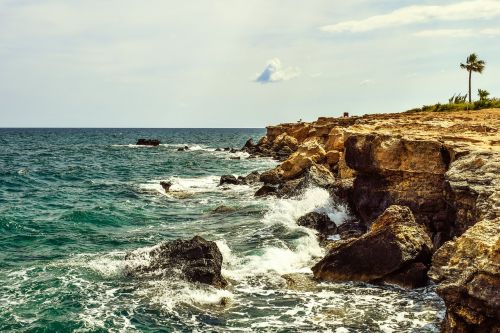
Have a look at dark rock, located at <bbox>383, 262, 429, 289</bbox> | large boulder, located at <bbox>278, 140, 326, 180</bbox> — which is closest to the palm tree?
large boulder, located at <bbox>278, 140, 326, 180</bbox>

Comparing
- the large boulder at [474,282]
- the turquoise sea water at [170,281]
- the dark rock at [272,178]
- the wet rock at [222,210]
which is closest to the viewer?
the large boulder at [474,282]

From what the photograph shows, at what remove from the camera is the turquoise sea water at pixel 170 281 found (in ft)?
41.6

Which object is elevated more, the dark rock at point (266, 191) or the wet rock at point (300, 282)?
the dark rock at point (266, 191)

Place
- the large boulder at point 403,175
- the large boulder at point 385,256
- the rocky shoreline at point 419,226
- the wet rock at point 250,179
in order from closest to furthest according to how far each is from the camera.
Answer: the rocky shoreline at point 419,226 < the large boulder at point 385,256 < the large boulder at point 403,175 < the wet rock at point 250,179

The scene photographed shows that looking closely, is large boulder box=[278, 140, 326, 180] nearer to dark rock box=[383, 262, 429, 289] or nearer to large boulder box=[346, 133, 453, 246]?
large boulder box=[346, 133, 453, 246]

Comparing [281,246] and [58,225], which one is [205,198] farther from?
[281,246]

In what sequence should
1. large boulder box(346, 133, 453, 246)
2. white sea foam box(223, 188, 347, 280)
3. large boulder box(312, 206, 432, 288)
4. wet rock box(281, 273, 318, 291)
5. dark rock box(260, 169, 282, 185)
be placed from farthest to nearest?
dark rock box(260, 169, 282, 185)
large boulder box(346, 133, 453, 246)
white sea foam box(223, 188, 347, 280)
wet rock box(281, 273, 318, 291)
large boulder box(312, 206, 432, 288)

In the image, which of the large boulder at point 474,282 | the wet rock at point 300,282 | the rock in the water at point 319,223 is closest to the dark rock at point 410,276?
the wet rock at point 300,282

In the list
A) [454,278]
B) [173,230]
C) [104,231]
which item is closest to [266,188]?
[173,230]

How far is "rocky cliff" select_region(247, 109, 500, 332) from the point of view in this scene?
32.5ft

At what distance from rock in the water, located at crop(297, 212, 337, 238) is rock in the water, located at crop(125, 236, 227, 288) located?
7.79 m

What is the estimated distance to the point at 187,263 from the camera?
51.6 ft

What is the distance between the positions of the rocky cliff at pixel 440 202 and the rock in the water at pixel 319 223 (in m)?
1.52

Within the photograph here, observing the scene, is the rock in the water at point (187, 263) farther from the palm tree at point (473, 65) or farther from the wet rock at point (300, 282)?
the palm tree at point (473, 65)
